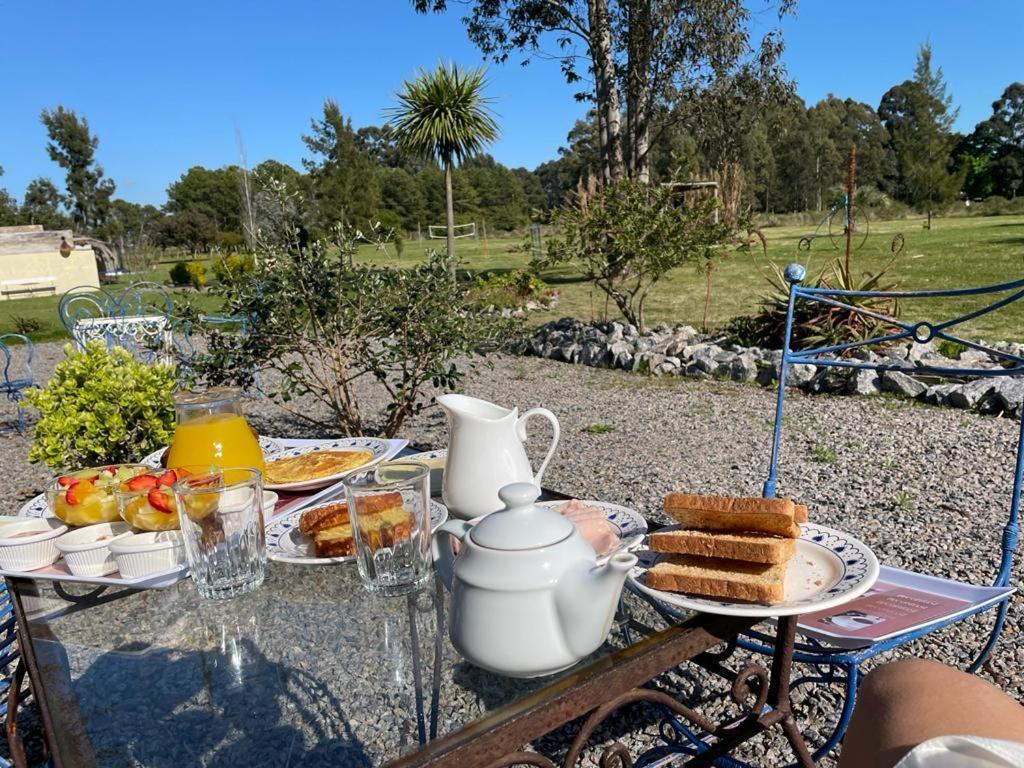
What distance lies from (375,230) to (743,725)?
2952mm

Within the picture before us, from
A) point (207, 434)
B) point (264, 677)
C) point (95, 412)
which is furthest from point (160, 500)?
point (95, 412)

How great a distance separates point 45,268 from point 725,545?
29.2 metres

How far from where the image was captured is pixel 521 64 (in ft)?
45.6

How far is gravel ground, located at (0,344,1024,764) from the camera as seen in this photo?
2.86 metres

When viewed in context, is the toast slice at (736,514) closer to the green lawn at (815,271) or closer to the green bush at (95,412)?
the green bush at (95,412)

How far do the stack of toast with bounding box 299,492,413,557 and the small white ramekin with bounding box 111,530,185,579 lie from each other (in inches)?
9.0

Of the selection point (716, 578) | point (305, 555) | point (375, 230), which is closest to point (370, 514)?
point (305, 555)

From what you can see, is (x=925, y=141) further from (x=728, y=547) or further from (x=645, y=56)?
(x=728, y=547)

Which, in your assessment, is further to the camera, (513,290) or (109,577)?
(513,290)

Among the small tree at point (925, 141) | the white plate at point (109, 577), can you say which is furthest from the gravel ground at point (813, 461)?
the small tree at point (925, 141)

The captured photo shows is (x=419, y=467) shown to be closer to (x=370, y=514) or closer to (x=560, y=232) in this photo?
(x=370, y=514)

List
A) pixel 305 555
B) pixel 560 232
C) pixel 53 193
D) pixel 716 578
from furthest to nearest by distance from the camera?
1. pixel 53 193
2. pixel 560 232
3. pixel 305 555
4. pixel 716 578

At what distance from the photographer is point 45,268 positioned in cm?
2505

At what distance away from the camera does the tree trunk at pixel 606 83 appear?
11797 mm
